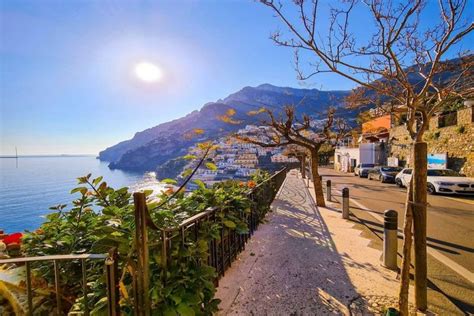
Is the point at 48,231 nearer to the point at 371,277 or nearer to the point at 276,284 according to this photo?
the point at 276,284

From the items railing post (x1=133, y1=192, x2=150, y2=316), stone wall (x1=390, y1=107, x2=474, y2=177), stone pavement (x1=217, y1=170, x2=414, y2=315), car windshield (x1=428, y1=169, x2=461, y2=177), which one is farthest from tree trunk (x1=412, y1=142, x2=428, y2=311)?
stone wall (x1=390, y1=107, x2=474, y2=177)

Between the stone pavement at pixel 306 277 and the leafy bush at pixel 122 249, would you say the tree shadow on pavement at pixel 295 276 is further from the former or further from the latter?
the leafy bush at pixel 122 249

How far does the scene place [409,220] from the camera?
2.33 metres

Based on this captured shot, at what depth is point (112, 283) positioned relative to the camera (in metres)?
1.34

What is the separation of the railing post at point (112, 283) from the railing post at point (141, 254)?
4.8 inches

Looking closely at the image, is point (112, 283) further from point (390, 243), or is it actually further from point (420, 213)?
point (390, 243)

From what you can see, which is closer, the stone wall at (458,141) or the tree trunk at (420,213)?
the tree trunk at (420,213)

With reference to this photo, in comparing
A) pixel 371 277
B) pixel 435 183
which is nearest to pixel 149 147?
pixel 435 183

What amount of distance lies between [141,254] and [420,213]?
2.60 meters

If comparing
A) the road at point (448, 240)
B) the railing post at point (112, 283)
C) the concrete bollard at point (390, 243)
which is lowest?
the road at point (448, 240)

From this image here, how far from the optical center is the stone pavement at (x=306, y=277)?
2645 millimetres

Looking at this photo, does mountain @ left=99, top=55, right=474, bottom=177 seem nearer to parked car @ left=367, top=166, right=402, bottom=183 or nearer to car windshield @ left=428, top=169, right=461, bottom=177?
parked car @ left=367, top=166, right=402, bottom=183

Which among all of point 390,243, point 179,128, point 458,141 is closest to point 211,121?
point 179,128

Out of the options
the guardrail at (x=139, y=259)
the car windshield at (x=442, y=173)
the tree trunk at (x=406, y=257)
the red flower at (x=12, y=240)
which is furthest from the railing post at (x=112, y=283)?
the car windshield at (x=442, y=173)
